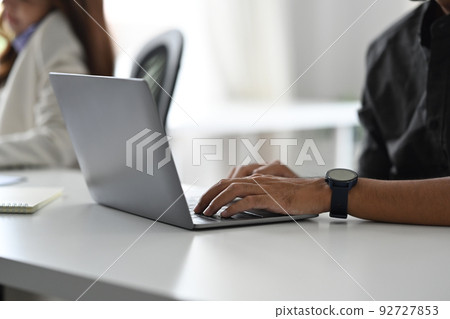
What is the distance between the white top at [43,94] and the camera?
5.16 ft

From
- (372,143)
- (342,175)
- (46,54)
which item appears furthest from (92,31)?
(342,175)

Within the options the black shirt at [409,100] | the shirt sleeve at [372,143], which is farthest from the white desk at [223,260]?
the shirt sleeve at [372,143]

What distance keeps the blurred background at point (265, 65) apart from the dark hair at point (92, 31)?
0.73 meters

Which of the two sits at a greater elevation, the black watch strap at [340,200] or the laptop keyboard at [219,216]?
the black watch strap at [340,200]

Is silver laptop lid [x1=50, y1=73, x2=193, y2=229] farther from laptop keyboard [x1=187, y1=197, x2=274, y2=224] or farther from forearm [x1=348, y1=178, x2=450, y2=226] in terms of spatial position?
forearm [x1=348, y1=178, x2=450, y2=226]

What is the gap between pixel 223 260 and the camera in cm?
68

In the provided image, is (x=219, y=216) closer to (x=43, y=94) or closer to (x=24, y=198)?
(x=24, y=198)

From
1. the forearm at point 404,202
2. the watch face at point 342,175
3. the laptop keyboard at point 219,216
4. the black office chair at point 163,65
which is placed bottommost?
the laptop keyboard at point 219,216

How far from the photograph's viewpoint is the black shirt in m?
1.13

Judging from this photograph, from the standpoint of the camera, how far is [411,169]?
4.23 ft

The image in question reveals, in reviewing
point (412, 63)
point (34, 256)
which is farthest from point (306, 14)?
point (34, 256)

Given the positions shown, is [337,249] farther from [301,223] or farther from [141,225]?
[141,225]

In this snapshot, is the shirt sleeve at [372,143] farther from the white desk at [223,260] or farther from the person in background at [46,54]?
the person in background at [46,54]

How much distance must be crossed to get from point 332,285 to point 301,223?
27 centimetres
